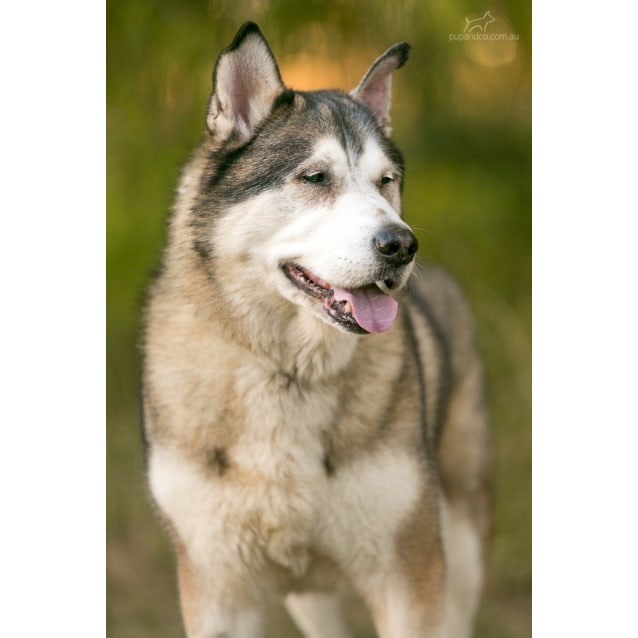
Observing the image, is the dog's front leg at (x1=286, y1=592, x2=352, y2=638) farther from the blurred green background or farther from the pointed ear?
the pointed ear

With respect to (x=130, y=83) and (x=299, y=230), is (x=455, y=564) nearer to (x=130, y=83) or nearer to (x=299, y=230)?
(x=299, y=230)

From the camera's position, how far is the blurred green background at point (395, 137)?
414cm

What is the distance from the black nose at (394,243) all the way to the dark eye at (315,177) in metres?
0.34

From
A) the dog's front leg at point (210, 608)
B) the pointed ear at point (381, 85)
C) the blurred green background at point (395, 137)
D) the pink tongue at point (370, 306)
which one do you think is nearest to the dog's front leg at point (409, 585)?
the dog's front leg at point (210, 608)

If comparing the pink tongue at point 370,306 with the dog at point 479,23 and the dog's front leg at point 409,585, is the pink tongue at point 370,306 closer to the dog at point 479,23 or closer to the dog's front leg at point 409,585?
the dog's front leg at point 409,585

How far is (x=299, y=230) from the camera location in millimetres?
3062

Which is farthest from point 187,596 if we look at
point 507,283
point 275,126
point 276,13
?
point 276,13

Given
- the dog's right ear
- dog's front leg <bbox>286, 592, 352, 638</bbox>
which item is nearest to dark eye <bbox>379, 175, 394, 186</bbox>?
the dog's right ear

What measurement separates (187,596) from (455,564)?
1395 mm

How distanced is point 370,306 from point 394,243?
265 millimetres

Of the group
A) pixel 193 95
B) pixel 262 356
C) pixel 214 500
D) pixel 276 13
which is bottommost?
pixel 214 500

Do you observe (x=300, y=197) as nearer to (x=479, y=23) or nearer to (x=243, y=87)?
(x=243, y=87)

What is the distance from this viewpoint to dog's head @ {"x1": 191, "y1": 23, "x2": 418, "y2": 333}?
2.97 meters
